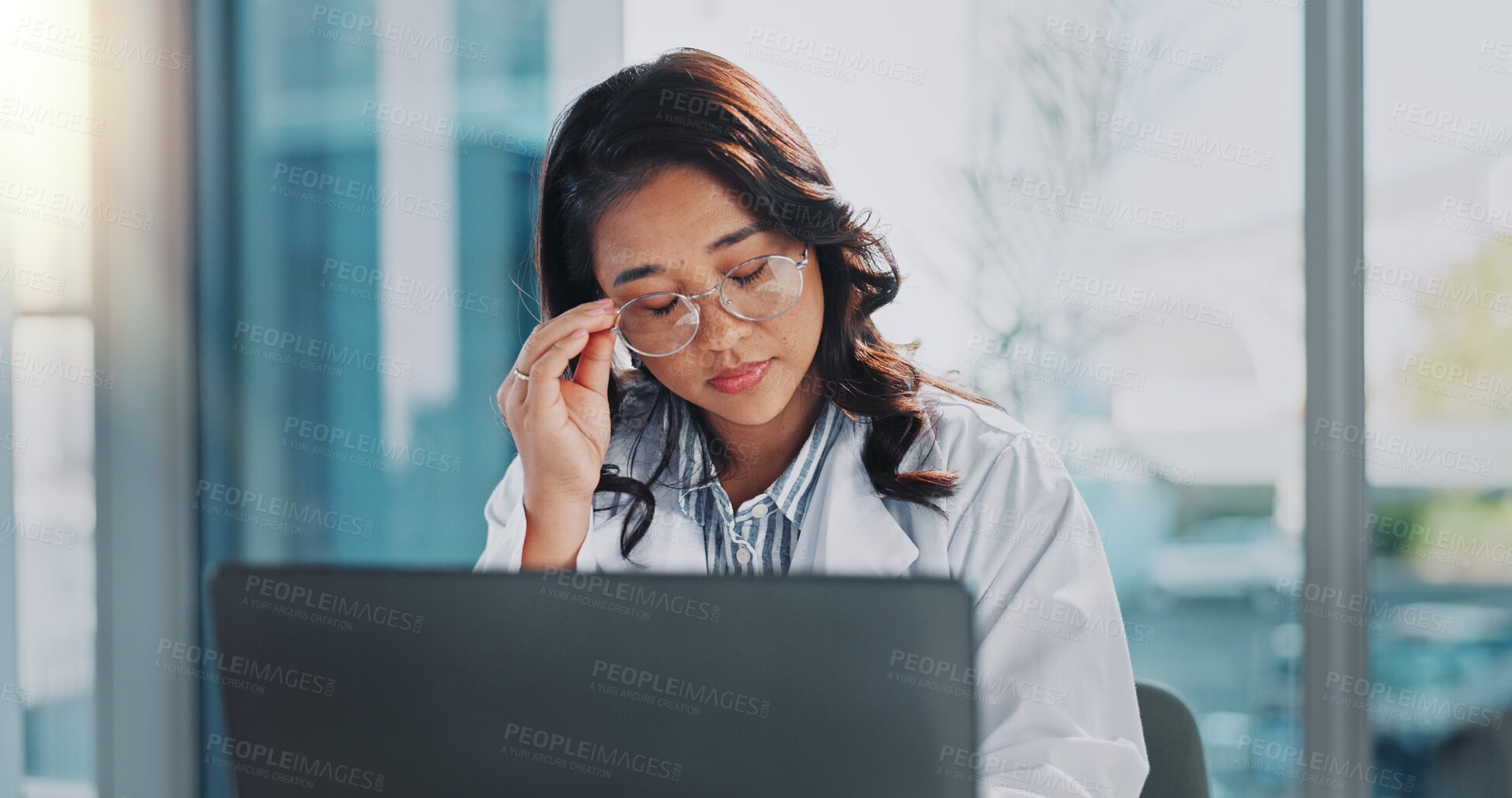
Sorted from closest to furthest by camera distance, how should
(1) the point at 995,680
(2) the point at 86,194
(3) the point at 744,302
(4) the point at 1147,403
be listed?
1. (1) the point at 995,680
2. (3) the point at 744,302
3. (4) the point at 1147,403
4. (2) the point at 86,194

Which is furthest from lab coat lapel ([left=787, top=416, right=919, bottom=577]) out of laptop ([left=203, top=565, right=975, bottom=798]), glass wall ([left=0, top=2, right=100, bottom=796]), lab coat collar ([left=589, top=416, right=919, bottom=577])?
glass wall ([left=0, top=2, right=100, bottom=796])

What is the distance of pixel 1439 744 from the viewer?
211 centimetres

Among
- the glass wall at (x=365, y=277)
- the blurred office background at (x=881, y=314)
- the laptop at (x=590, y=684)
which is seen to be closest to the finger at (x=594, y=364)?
the laptop at (x=590, y=684)

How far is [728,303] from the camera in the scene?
1.29 m

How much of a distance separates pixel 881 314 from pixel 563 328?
3.37 feet

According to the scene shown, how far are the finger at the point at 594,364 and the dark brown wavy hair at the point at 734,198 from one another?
0.37ft

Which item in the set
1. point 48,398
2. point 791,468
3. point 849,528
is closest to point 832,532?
point 849,528

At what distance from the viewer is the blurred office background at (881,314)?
2.07 meters

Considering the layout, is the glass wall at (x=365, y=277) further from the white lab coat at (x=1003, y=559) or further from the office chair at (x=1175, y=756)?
the office chair at (x=1175, y=756)

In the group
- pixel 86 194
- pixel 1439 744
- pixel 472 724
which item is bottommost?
pixel 1439 744

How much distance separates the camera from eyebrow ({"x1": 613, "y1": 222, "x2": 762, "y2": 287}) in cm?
127

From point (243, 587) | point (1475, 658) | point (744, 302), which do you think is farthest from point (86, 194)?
point (1475, 658)

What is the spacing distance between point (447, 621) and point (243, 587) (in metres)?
0.14

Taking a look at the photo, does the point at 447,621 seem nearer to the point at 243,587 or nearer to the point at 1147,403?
the point at 243,587
